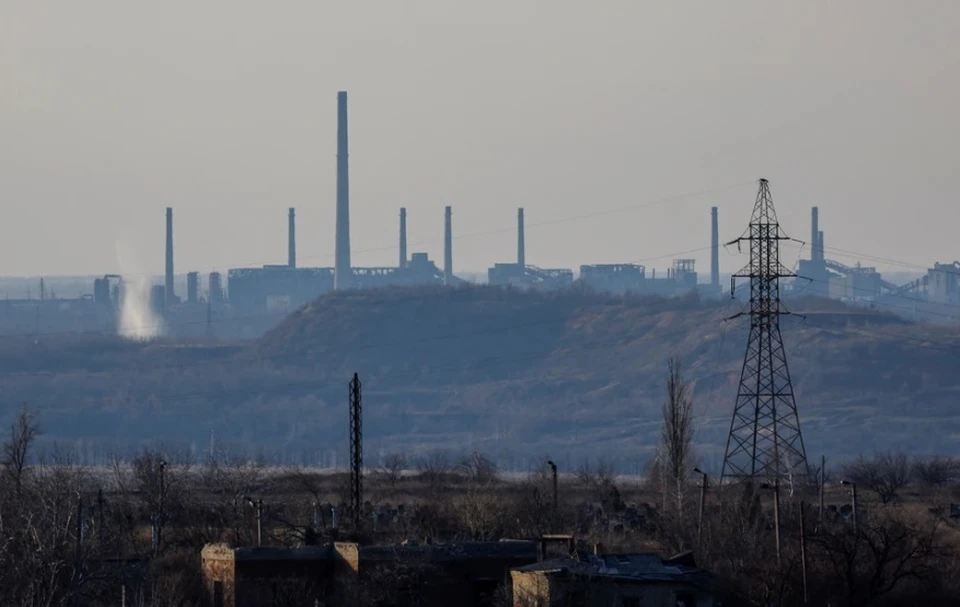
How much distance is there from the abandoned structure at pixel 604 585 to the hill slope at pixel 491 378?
54.4m

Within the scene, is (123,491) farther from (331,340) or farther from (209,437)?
(331,340)

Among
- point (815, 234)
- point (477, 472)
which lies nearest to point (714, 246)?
point (815, 234)

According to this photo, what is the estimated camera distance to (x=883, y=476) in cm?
4888

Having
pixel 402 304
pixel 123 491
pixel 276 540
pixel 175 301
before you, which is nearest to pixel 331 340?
pixel 402 304

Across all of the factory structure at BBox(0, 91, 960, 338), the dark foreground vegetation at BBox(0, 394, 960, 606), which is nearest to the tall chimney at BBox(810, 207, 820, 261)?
the factory structure at BBox(0, 91, 960, 338)

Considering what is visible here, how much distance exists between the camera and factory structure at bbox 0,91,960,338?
398ft

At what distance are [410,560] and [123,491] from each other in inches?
498

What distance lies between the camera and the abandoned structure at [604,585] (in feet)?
74.7

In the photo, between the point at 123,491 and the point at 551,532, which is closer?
the point at 551,532

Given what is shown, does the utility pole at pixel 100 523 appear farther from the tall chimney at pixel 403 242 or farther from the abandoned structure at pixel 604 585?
the tall chimney at pixel 403 242

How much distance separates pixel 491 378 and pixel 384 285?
16441 mm

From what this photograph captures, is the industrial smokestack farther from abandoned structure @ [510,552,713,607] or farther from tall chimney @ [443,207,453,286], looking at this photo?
abandoned structure @ [510,552,713,607]

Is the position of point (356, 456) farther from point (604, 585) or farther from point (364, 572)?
point (604, 585)

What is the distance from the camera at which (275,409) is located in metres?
94.4
